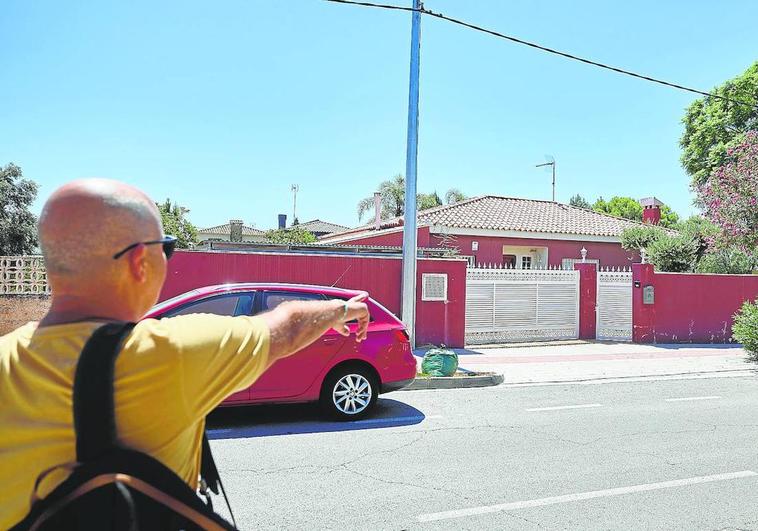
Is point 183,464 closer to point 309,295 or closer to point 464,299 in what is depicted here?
point 309,295

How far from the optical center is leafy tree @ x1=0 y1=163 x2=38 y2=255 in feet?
94.3

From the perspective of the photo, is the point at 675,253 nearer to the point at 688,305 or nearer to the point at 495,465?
the point at 688,305

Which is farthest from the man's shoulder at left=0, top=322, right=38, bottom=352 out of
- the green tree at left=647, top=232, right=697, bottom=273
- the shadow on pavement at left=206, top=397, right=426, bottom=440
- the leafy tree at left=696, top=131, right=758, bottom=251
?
the green tree at left=647, top=232, right=697, bottom=273

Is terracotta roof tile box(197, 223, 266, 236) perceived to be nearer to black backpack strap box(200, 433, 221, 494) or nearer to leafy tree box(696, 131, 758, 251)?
leafy tree box(696, 131, 758, 251)

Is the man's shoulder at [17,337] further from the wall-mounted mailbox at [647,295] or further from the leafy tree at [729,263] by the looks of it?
the leafy tree at [729,263]

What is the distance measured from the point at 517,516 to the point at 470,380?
5.77 meters

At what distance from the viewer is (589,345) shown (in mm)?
16031

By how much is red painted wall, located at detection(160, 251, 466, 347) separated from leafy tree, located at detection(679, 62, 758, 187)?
67.5 feet

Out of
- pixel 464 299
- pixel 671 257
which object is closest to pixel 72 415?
pixel 464 299

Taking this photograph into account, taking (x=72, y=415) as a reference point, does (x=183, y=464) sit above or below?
below

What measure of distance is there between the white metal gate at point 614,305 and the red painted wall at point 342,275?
460 cm

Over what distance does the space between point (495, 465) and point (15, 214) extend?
3011cm

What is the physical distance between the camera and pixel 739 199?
16.5m

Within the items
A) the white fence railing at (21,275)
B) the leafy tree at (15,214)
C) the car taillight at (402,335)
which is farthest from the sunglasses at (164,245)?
the leafy tree at (15,214)
